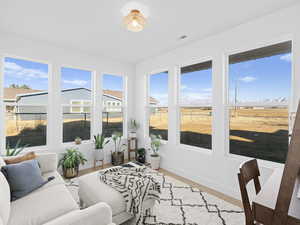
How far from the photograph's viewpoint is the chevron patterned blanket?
5.55 feet

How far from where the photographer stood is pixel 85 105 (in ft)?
12.0

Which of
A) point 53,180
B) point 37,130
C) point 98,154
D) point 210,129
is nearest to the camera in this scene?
point 53,180

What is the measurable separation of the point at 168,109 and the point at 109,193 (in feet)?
7.24

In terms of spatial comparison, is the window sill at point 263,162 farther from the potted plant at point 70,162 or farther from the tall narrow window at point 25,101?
the tall narrow window at point 25,101

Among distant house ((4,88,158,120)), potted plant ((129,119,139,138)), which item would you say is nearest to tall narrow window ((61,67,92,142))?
distant house ((4,88,158,120))

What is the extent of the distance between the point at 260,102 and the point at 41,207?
292 centimetres

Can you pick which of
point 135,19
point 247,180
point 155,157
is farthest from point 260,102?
point 155,157

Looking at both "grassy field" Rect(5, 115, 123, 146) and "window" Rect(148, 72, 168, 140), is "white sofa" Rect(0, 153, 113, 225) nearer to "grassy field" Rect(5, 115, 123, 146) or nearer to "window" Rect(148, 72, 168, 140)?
"grassy field" Rect(5, 115, 123, 146)

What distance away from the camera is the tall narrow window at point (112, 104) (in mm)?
3977

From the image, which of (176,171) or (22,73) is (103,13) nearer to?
(22,73)

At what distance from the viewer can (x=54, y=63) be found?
3.16m

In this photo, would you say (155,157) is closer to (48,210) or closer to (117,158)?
(117,158)

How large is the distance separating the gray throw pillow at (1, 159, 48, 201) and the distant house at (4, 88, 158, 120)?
1.62 metres

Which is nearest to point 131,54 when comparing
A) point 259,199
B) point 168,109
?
point 168,109
